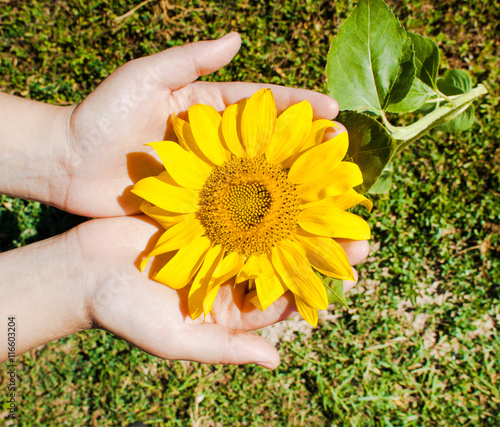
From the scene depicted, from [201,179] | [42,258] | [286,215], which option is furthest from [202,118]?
[42,258]

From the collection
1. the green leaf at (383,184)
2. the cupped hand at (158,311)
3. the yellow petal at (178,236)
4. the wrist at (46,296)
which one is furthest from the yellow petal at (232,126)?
the green leaf at (383,184)

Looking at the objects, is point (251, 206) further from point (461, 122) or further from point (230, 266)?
point (461, 122)

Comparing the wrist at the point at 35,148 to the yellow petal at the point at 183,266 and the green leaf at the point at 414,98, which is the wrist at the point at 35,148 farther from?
the green leaf at the point at 414,98

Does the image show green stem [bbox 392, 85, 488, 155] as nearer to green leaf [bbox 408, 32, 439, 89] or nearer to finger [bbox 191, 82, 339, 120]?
green leaf [bbox 408, 32, 439, 89]

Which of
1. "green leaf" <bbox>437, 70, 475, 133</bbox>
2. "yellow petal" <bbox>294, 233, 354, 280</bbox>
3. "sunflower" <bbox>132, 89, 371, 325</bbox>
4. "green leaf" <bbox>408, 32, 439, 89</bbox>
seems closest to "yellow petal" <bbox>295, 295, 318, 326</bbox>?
"sunflower" <bbox>132, 89, 371, 325</bbox>

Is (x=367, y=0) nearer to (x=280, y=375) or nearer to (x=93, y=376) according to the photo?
(x=280, y=375)

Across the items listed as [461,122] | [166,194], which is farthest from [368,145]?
[461,122]

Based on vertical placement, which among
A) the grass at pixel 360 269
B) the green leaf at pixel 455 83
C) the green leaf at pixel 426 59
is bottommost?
the grass at pixel 360 269
